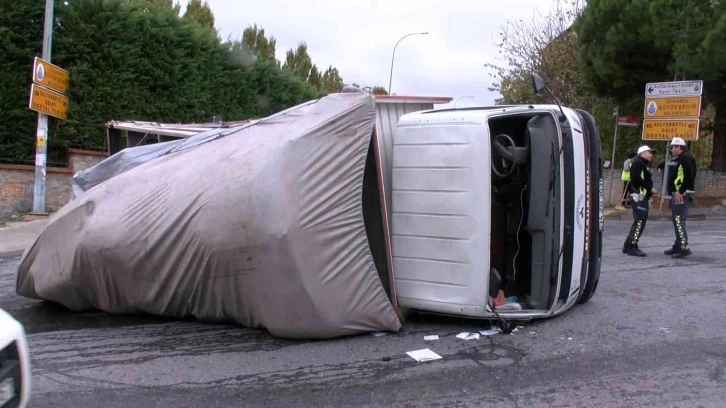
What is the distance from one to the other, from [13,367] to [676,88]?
49.7ft

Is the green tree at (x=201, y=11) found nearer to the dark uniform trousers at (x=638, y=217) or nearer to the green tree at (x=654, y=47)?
the green tree at (x=654, y=47)

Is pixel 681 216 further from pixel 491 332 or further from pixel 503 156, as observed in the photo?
pixel 491 332

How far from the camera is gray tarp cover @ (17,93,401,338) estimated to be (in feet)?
15.7

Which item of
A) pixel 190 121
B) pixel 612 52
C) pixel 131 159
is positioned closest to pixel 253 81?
pixel 190 121

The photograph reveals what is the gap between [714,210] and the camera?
16141mm

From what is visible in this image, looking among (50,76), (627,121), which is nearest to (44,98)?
(50,76)

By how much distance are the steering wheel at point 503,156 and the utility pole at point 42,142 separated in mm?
9940

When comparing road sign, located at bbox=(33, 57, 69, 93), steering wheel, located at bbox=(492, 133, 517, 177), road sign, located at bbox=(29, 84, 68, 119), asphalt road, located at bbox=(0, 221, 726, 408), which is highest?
road sign, located at bbox=(33, 57, 69, 93)

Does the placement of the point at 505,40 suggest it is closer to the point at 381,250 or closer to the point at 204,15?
the point at 204,15

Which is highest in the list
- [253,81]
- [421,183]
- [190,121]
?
[253,81]

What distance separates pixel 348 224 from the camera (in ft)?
16.3

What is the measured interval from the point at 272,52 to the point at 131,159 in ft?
86.1

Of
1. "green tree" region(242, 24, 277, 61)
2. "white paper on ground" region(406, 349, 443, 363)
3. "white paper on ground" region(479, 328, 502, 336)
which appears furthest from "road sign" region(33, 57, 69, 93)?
"green tree" region(242, 24, 277, 61)

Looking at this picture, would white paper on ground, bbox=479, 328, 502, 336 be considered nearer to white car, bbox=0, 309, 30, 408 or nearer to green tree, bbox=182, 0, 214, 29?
white car, bbox=0, 309, 30, 408
